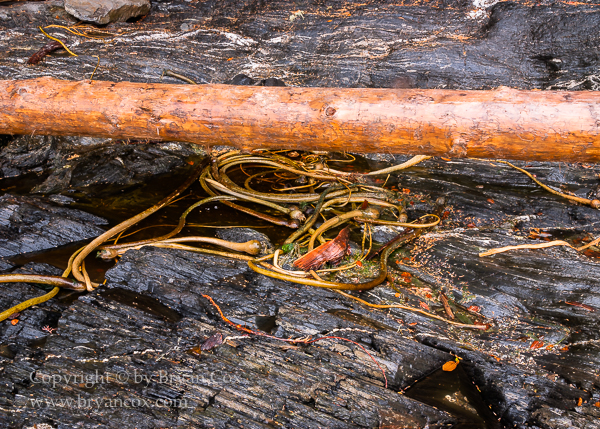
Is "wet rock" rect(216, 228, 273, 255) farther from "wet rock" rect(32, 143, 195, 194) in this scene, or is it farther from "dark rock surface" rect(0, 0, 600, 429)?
"wet rock" rect(32, 143, 195, 194)

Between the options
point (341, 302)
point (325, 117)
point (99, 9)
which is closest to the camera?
point (325, 117)

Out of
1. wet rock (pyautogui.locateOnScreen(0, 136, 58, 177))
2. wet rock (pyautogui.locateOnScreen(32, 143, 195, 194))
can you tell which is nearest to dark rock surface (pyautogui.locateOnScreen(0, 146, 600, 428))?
wet rock (pyautogui.locateOnScreen(32, 143, 195, 194))

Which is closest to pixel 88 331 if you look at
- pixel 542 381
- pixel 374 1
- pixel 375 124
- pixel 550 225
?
pixel 375 124

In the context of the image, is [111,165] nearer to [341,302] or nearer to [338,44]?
[341,302]

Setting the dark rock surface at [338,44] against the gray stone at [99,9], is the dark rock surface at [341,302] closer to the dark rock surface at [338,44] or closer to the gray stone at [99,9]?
the dark rock surface at [338,44]

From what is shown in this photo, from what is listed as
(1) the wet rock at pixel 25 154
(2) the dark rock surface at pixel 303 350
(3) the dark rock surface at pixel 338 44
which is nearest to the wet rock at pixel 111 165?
(1) the wet rock at pixel 25 154

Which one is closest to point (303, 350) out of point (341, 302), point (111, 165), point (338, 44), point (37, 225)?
point (341, 302)
